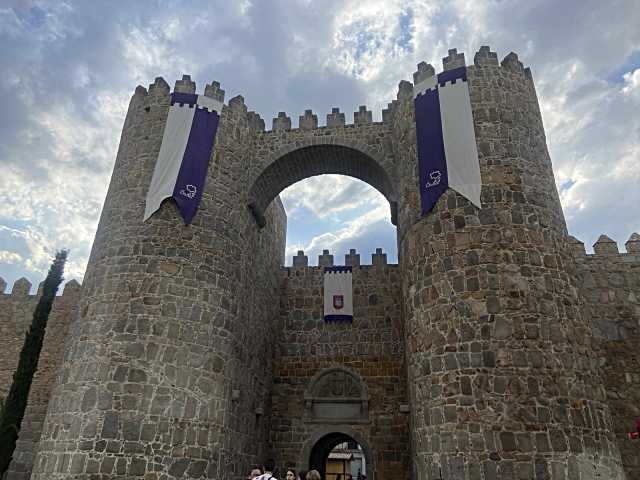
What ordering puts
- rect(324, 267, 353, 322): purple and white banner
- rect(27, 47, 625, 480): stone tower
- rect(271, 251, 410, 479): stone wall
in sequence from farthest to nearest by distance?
rect(324, 267, 353, 322): purple and white banner → rect(271, 251, 410, 479): stone wall → rect(27, 47, 625, 480): stone tower

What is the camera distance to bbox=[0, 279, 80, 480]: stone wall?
46.6 ft

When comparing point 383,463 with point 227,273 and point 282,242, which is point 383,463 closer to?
point 227,273

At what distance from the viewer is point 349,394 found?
51.3ft

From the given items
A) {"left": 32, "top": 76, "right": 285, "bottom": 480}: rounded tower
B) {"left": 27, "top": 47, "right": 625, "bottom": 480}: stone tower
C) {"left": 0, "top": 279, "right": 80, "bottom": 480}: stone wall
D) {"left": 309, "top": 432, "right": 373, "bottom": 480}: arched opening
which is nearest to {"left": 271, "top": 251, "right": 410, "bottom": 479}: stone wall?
{"left": 309, "top": 432, "right": 373, "bottom": 480}: arched opening

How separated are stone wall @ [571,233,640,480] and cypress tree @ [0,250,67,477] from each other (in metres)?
16.5

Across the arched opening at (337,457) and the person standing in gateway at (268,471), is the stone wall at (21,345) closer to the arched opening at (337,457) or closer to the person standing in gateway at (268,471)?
the person standing in gateway at (268,471)

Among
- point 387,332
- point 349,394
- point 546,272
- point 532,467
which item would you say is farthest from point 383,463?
point 546,272

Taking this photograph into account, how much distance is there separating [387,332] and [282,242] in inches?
228

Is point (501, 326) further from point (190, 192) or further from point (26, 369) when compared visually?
point (26, 369)

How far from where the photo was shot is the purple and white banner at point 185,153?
39.7ft

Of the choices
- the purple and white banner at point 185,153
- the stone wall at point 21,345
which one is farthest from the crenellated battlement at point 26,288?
the purple and white banner at point 185,153

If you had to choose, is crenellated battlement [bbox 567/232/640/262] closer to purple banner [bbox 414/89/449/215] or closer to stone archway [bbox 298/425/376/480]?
purple banner [bbox 414/89/449/215]

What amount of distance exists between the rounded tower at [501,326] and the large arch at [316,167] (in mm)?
2943

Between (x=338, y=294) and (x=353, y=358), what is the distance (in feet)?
7.70
